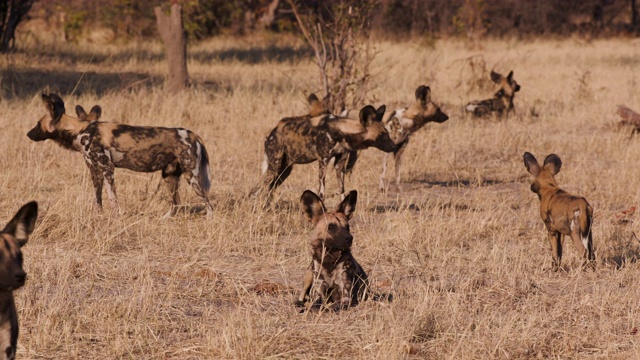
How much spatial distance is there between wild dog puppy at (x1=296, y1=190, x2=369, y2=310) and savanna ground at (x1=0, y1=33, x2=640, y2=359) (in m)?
0.10

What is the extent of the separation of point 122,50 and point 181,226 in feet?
45.3

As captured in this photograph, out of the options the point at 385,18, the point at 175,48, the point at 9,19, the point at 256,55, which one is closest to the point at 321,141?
the point at 175,48

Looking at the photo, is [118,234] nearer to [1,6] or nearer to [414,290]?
[414,290]

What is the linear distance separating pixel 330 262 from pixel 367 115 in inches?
116

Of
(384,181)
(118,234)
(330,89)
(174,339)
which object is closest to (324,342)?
(174,339)

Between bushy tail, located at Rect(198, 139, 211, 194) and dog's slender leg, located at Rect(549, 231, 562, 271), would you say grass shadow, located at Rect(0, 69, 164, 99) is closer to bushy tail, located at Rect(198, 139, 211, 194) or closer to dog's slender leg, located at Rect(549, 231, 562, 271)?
bushy tail, located at Rect(198, 139, 211, 194)

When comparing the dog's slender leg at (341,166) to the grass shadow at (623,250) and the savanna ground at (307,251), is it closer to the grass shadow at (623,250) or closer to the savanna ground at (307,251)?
the savanna ground at (307,251)

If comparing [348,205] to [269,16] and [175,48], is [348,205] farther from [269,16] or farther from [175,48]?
[269,16]

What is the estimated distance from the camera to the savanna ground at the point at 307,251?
421 cm

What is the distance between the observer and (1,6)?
17406mm

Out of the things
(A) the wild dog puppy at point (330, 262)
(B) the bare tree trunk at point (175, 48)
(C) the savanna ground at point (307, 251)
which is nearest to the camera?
(C) the savanna ground at point (307, 251)

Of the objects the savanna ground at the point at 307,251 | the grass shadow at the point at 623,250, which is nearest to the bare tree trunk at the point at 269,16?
the savanna ground at the point at 307,251

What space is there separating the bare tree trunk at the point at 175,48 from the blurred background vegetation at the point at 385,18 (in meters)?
5.74

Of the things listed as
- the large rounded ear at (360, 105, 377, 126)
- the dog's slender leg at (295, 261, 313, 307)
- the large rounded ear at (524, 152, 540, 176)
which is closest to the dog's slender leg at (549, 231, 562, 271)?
the large rounded ear at (524, 152, 540, 176)
